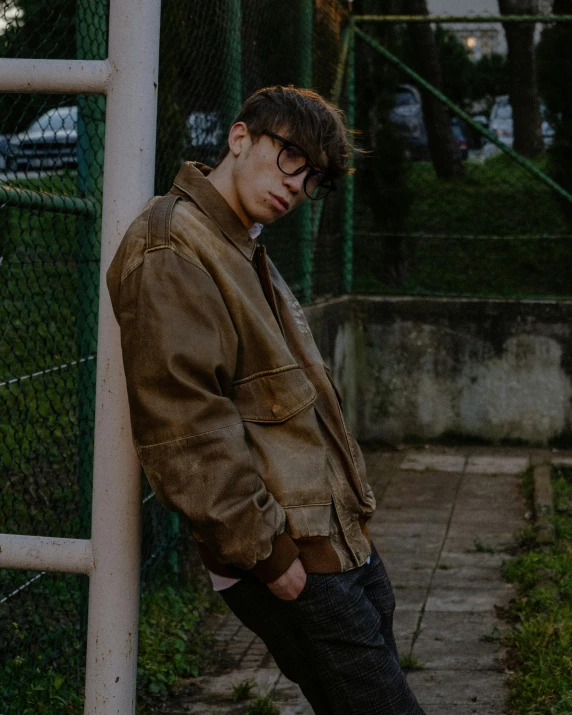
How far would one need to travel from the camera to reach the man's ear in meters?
2.35

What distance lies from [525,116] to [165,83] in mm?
7945

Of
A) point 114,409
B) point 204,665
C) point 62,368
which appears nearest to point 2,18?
point 62,368

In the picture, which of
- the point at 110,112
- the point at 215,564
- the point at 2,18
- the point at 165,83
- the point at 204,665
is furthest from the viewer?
the point at 165,83

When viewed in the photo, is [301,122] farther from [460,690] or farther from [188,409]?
[460,690]

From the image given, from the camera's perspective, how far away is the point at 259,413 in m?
2.25

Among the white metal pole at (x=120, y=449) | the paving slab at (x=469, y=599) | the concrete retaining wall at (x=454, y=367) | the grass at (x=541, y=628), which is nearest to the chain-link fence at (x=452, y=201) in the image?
the concrete retaining wall at (x=454, y=367)

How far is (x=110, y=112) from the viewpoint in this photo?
1960 mm

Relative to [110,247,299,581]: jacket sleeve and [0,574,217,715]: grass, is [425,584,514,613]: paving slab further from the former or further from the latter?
[110,247,299,581]: jacket sleeve

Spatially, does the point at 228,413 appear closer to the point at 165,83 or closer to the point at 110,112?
the point at 110,112

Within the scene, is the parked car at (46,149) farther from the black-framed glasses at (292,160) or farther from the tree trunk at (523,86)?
the tree trunk at (523,86)

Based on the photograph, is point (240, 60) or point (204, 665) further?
point (240, 60)

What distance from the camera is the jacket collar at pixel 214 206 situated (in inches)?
91.0

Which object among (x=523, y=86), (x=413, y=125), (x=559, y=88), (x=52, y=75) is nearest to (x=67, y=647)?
(x=52, y=75)

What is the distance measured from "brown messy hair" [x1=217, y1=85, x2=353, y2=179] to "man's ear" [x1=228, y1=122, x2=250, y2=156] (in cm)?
1
